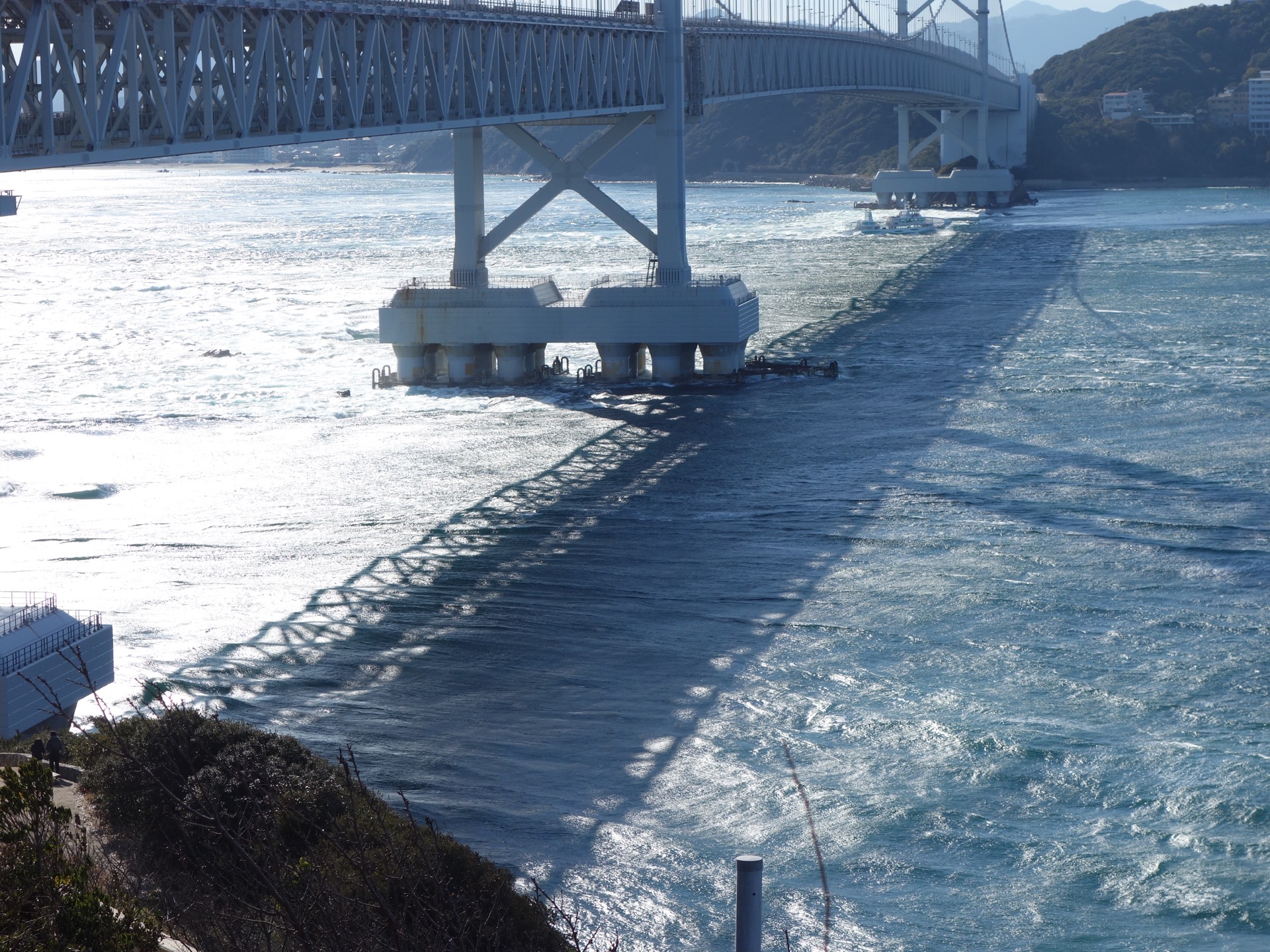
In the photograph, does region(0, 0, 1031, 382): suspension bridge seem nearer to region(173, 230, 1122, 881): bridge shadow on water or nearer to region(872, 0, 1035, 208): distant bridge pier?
region(173, 230, 1122, 881): bridge shadow on water

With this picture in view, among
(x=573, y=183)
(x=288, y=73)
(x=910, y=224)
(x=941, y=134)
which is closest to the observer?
(x=288, y=73)

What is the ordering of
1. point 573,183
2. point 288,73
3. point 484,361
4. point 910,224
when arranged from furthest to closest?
point 910,224
point 484,361
point 573,183
point 288,73

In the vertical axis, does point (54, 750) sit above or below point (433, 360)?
below

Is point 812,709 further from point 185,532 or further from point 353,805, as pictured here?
point 185,532

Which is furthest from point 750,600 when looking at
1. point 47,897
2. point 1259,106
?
point 1259,106

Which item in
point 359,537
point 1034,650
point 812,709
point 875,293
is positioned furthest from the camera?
point 875,293

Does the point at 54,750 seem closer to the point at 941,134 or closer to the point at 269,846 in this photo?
the point at 269,846

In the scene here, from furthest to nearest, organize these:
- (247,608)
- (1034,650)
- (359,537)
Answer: (359,537) < (247,608) < (1034,650)

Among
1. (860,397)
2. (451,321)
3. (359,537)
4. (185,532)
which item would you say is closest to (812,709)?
(359,537)
